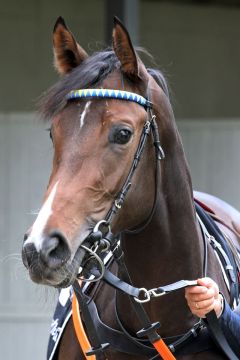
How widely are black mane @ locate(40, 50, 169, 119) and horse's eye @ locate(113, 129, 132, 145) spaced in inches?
7.0

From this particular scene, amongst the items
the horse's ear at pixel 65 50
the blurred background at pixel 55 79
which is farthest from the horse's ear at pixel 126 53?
the blurred background at pixel 55 79

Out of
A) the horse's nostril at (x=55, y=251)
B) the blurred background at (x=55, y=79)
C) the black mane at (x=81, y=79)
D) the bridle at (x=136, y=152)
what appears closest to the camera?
the horse's nostril at (x=55, y=251)

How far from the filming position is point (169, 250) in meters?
2.73

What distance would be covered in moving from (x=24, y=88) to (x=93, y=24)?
0.75 m

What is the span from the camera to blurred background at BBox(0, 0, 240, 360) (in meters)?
5.99

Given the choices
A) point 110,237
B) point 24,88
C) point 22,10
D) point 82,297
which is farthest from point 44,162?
point 110,237

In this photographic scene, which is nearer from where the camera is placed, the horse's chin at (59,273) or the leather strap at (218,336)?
the horse's chin at (59,273)

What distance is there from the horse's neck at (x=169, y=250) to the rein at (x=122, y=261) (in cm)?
4

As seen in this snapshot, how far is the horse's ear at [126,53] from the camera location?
251cm

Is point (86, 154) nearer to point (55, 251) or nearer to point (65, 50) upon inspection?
point (55, 251)

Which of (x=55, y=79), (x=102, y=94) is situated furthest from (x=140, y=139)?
(x=55, y=79)

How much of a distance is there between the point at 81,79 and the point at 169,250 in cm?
60

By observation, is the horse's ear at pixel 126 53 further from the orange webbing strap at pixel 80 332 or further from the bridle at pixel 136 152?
the orange webbing strap at pixel 80 332

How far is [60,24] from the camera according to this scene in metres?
2.62
